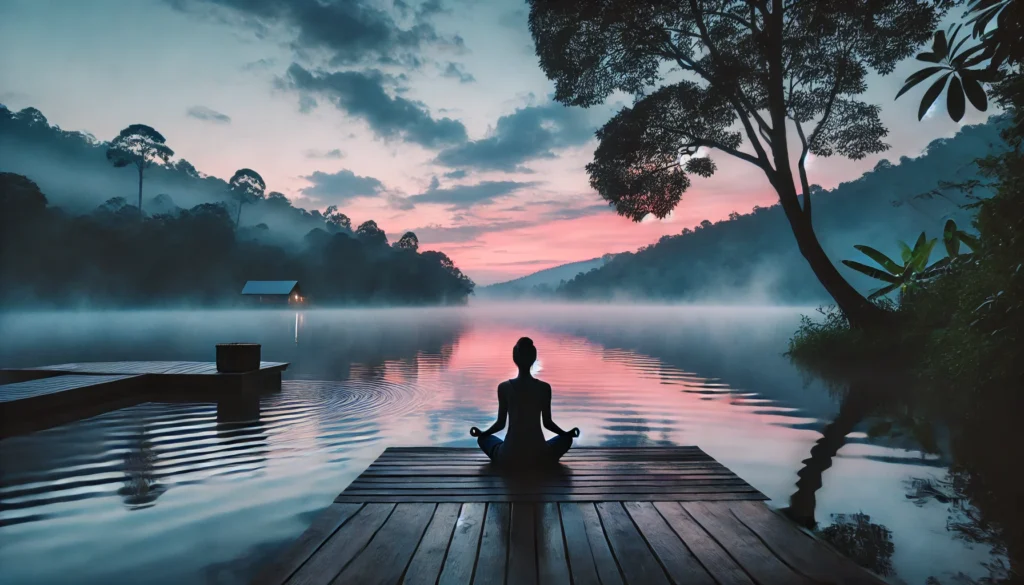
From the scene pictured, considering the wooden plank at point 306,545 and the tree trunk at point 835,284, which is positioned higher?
the tree trunk at point 835,284

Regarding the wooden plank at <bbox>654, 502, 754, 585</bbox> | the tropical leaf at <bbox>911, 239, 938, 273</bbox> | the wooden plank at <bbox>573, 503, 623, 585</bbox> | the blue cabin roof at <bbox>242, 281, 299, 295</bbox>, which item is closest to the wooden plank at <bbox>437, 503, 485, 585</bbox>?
the wooden plank at <bbox>573, 503, 623, 585</bbox>

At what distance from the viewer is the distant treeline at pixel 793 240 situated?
138 metres

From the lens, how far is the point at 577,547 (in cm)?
388

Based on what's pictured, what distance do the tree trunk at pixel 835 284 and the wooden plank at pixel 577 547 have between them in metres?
17.7

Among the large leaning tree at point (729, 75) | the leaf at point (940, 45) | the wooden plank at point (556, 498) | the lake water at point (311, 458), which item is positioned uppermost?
the large leaning tree at point (729, 75)

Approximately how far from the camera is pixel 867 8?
1844cm

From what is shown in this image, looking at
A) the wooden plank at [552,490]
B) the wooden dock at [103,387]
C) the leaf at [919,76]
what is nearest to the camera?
the wooden plank at [552,490]

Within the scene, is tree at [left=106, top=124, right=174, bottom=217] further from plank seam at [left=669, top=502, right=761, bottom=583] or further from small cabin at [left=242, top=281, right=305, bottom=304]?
plank seam at [left=669, top=502, right=761, bottom=583]

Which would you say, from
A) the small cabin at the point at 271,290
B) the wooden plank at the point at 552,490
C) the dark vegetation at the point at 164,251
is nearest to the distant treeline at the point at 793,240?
the dark vegetation at the point at 164,251

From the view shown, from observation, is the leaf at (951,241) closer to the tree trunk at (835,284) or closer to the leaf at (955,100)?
the tree trunk at (835,284)

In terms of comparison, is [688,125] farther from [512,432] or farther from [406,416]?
[512,432]

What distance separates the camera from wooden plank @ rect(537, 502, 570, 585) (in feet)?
11.3

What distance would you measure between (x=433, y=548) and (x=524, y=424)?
1956mm

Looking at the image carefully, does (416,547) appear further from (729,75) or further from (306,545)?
(729,75)
